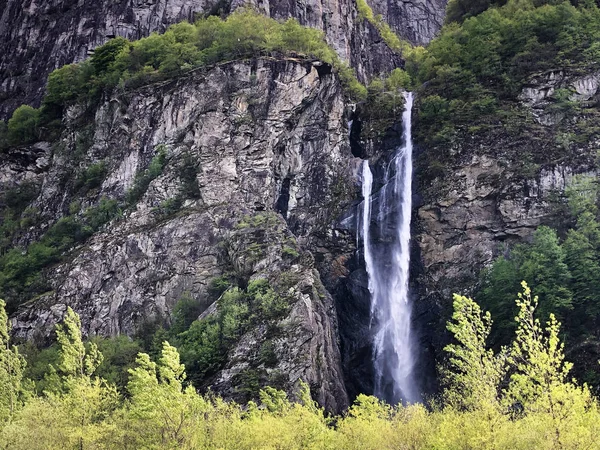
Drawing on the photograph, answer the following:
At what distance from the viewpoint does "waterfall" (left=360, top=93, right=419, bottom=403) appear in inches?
1960

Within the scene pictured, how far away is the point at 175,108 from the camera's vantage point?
61.2 meters

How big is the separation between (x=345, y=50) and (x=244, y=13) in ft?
47.7

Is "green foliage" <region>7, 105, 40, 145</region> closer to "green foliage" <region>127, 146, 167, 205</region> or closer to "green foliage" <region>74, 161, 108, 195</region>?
"green foliage" <region>74, 161, 108, 195</region>

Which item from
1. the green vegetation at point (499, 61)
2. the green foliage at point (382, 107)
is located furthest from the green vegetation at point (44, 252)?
the green vegetation at point (499, 61)

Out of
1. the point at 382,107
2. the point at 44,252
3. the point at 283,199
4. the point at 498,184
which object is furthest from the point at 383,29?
the point at 44,252

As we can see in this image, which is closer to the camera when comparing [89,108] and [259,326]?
[259,326]

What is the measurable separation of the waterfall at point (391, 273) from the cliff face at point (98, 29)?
2663 centimetres

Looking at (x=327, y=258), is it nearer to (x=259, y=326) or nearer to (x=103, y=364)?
(x=259, y=326)

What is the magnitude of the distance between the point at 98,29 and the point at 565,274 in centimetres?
6616

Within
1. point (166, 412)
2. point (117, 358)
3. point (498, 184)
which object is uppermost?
point (498, 184)

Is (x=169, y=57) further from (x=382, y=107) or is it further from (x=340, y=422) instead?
(x=340, y=422)

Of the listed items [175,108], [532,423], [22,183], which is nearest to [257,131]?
[175,108]

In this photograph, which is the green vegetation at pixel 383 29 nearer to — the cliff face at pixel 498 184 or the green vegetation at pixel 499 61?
the green vegetation at pixel 499 61

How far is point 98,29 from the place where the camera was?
83750mm
